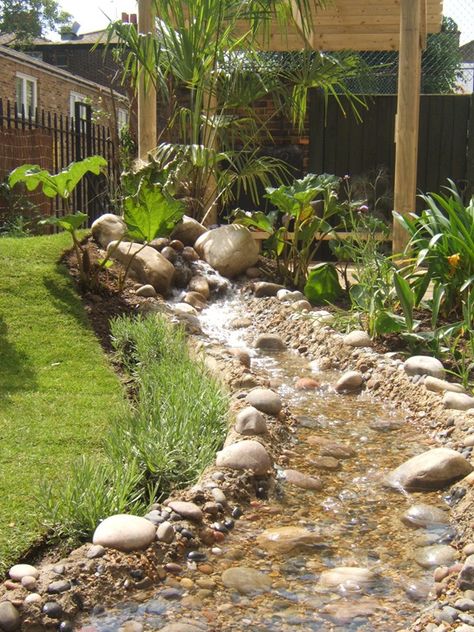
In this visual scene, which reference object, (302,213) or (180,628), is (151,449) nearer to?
(180,628)

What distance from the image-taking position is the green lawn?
A: 2871mm

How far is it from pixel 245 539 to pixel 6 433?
1.19 meters

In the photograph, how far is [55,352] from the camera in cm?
489

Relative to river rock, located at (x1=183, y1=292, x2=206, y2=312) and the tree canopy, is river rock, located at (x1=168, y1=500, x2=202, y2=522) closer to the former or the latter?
river rock, located at (x1=183, y1=292, x2=206, y2=312)

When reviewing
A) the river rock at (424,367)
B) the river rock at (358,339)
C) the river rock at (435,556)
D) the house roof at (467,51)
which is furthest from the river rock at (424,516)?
the house roof at (467,51)

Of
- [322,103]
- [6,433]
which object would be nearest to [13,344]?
[6,433]

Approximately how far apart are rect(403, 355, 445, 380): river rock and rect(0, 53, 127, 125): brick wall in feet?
51.2

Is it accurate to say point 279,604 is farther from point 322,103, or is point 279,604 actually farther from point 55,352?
point 322,103

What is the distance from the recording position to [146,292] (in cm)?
630

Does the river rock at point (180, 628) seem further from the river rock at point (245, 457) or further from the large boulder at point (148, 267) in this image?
the large boulder at point (148, 267)

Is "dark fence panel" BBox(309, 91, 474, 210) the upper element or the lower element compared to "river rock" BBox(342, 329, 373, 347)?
upper

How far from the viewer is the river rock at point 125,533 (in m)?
2.55

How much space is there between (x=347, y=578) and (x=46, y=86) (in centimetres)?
2295

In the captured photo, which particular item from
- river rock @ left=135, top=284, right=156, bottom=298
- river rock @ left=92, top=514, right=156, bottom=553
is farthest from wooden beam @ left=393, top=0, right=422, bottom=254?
river rock @ left=92, top=514, right=156, bottom=553
